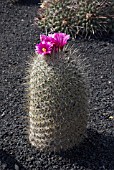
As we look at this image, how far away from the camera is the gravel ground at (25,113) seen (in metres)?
3.68

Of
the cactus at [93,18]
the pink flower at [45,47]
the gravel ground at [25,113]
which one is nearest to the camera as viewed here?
the pink flower at [45,47]

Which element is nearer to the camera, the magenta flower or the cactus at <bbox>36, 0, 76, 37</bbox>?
the magenta flower

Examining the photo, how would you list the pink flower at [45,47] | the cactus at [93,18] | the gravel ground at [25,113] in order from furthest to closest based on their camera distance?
the cactus at [93,18], the gravel ground at [25,113], the pink flower at [45,47]

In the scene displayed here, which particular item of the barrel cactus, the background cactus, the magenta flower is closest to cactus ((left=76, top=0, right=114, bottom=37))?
the background cactus

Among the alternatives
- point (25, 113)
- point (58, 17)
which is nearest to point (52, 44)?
point (25, 113)

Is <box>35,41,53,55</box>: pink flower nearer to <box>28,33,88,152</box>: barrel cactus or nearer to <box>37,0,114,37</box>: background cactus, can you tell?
<box>28,33,88,152</box>: barrel cactus

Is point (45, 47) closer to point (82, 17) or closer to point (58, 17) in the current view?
point (82, 17)

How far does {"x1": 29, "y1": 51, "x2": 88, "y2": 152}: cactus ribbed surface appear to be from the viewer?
3.36 meters

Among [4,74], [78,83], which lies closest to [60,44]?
[78,83]

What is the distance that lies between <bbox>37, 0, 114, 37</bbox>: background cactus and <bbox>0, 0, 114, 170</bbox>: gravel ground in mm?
180

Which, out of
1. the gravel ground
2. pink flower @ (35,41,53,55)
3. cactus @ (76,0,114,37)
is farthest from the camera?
cactus @ (76,0,114,37)

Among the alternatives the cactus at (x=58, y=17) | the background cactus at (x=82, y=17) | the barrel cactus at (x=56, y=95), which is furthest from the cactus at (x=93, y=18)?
the barrel cactus at (x=56, y=95)

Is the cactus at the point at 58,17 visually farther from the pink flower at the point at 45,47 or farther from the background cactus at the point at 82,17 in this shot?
the pink flower at the point at 45,47

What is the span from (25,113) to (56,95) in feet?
3.38
